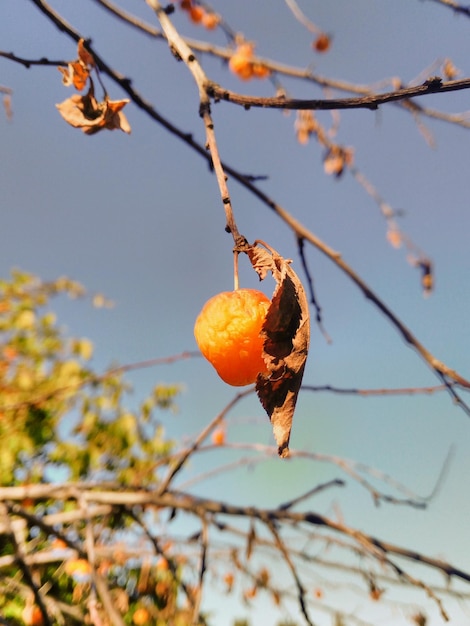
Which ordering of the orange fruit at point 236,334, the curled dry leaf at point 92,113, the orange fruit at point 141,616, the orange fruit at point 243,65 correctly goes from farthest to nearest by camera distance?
the orange fruit at point 141,616, the orange fruit at point 243,65, the curled dry leaf at point 92,113, the orange fruit at point 236,334

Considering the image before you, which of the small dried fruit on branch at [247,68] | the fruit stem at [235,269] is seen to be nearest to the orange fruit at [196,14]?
the small dried fruit on branch at [247,68]

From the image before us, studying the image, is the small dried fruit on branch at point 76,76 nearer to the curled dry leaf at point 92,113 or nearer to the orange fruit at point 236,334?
the curled dry leaf at point 92,113

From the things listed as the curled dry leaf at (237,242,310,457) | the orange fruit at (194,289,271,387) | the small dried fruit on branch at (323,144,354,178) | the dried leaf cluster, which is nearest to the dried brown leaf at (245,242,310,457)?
the curled dry leaf at (237,242,310,457)

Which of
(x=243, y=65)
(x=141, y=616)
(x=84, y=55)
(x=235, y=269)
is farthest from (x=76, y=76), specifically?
(x=141, y=616)

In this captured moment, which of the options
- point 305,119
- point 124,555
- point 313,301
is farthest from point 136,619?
point 305,119

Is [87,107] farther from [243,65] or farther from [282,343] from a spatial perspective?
[243,65]

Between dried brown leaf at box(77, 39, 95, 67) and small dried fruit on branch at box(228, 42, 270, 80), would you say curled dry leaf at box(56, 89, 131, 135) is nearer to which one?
dried brown leaf at box(77, 39, 95, 67)
